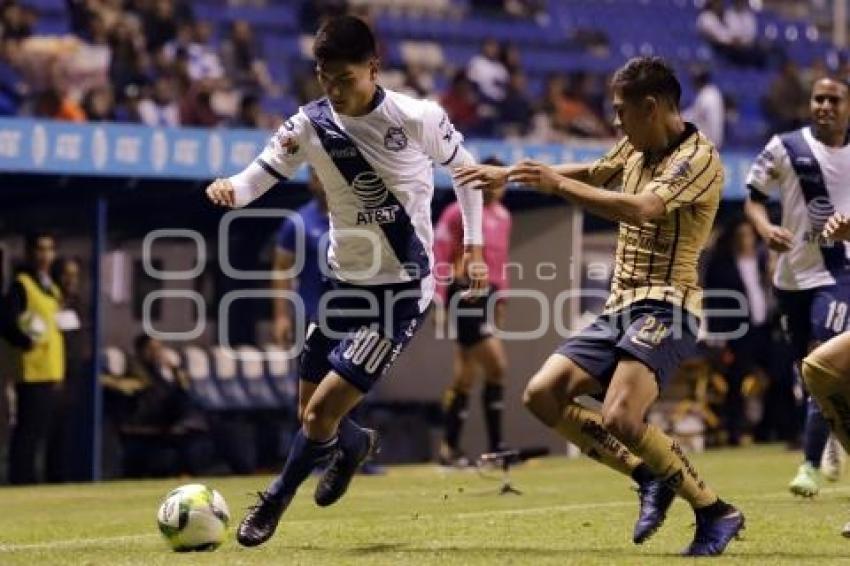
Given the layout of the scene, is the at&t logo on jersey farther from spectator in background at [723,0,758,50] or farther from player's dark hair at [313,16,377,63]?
spectator in background at [723,0,758,50]

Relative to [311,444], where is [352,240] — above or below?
above

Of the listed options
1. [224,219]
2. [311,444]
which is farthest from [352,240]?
[224,219]

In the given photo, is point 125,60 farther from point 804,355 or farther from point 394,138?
point 394,138

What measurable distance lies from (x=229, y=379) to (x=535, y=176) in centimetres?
1038

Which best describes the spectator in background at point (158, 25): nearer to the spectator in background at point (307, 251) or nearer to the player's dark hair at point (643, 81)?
the spectator in background at point (307, 251)

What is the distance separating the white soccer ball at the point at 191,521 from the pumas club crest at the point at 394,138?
1.80 metres

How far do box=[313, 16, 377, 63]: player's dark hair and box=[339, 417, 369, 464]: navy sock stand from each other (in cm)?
185

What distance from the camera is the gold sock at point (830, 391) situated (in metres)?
9.69

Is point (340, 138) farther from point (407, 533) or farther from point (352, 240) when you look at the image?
point (407, 533)

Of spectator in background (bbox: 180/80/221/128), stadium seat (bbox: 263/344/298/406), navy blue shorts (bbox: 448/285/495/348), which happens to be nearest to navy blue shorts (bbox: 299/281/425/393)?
navy blue shorts (bbox: 448/285/495/348)

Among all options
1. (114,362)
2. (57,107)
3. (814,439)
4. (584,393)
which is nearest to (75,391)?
(114,362)

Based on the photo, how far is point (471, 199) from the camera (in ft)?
33.5

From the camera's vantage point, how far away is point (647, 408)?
919 centimetres

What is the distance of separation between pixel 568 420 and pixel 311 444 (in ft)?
3.84
